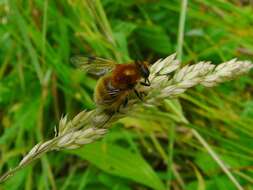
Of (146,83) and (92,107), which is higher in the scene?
(146,83)

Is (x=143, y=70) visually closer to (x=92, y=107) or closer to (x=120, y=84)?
(x=120, y=84)

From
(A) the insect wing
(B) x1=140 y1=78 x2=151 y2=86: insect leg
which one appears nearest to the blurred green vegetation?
(A) the insect wing

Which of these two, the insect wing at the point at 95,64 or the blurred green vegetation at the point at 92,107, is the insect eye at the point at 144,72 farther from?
the blurred green vegetation at the point at 92,107

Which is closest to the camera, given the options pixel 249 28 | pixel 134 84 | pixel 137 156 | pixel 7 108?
pixel 134 84

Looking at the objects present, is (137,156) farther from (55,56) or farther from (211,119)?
(55,56)

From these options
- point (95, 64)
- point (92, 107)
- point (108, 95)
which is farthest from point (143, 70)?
point (92, 107)

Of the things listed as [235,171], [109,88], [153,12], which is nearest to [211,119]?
[235,171]

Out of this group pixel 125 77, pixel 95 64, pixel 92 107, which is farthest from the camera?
pixel 92 107

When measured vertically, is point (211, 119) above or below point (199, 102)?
below
